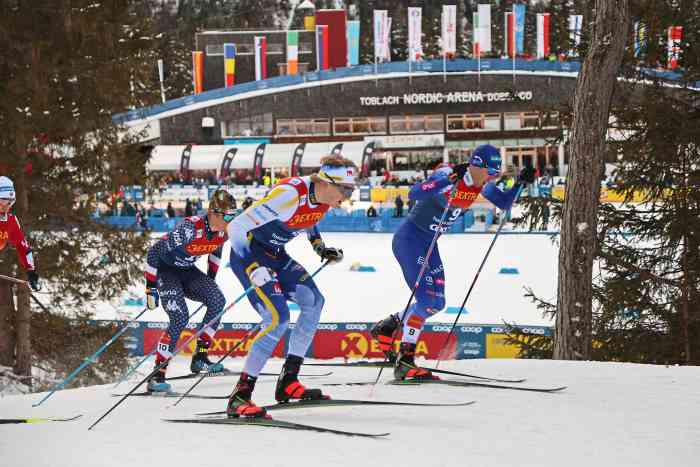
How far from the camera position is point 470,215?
101 ft

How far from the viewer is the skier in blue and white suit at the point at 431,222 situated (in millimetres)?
6902

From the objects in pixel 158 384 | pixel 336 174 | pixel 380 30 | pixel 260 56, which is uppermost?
pixel 380 30

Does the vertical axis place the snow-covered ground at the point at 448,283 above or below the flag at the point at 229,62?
below

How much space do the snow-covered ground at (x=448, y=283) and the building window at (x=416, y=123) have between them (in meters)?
29.3

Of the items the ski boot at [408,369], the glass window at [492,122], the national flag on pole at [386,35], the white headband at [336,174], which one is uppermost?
the national flag on pole at [386,35]

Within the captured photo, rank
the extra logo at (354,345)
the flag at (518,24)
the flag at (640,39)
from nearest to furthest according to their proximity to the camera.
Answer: the flag at (640,39) → the extra logo at (354,345) → the flag at (518,24)

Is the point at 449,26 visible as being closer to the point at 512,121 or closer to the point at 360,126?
the point at 512,121

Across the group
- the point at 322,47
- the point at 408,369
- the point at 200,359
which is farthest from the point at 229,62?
the point at 408,369

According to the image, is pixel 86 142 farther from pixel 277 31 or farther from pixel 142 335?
pixel 277 31

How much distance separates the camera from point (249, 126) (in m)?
59.1

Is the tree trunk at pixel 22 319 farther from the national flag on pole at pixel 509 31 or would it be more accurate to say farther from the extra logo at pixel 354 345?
the national flag on pole at pixel 509 31

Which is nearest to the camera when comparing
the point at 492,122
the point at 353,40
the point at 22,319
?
the point at 22,319

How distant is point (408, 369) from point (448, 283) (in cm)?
1348

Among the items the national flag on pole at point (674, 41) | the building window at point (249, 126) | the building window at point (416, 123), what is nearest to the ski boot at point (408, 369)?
the national flag on pole at point (674, 41)
